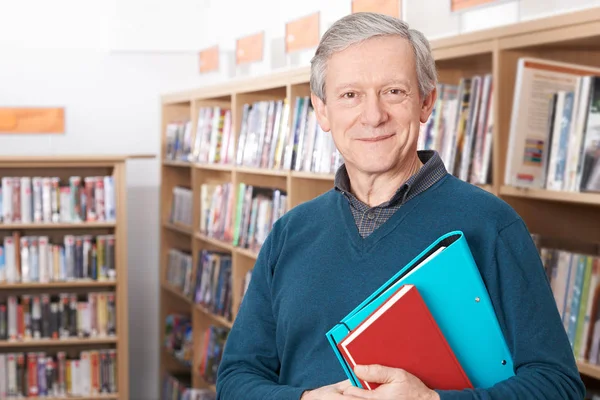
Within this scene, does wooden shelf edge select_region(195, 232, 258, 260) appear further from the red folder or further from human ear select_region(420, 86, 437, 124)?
the red folder

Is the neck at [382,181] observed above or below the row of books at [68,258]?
above

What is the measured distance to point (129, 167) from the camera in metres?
6.32

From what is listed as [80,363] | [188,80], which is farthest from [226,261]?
[188,80]

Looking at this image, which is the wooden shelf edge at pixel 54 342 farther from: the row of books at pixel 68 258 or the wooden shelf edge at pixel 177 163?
the wooden shelf edge at pixel 177 163

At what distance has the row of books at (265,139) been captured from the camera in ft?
11.6

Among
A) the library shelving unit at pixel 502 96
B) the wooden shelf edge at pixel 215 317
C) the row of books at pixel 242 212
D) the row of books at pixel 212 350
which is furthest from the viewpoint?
the row of books at pixel 212 350

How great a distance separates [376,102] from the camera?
1.40 metres

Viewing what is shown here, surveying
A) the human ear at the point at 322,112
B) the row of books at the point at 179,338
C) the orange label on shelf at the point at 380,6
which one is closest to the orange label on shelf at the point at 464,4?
the orange label on shelf at the point at 380,6

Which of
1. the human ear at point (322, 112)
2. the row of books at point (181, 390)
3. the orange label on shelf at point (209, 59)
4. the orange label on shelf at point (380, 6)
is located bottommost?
the row of books at point (181, 390)

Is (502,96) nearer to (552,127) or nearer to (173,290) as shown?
(552,127)

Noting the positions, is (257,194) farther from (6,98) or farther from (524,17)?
(6,98)

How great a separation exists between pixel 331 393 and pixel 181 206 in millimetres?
4461

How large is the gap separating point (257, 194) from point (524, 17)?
188 cm

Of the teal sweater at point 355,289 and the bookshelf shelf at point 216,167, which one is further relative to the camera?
the bookshelf shelf at point 216,167
